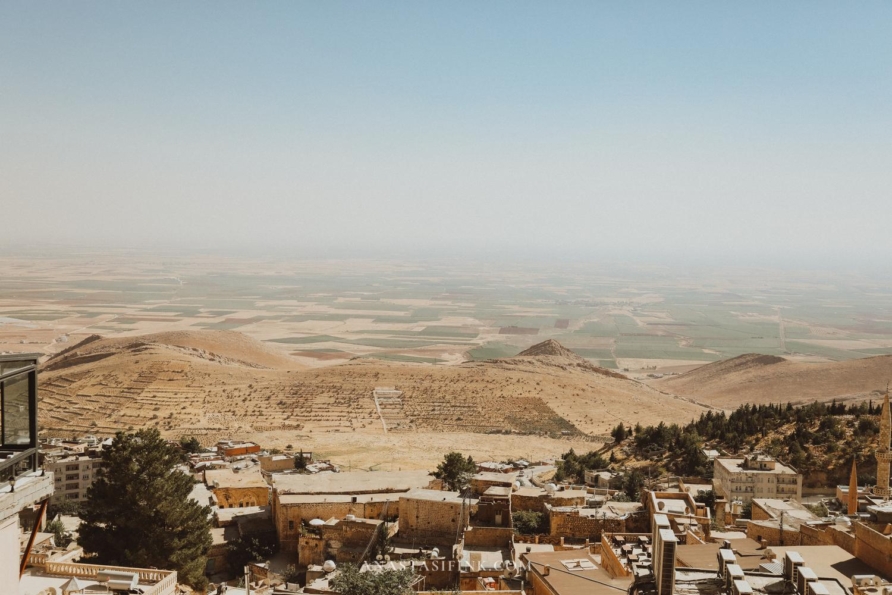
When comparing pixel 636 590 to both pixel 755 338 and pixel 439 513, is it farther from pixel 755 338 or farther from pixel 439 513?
pixel 755 338

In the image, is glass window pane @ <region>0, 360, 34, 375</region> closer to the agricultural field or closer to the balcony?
the balcony

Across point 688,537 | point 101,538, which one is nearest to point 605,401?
point 688,537

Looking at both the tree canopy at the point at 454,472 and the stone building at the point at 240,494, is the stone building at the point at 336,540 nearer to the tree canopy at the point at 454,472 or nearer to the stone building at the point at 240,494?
the stone building at the point at 240,494

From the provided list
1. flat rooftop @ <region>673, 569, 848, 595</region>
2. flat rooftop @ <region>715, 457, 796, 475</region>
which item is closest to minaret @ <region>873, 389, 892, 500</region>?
flat rooftop @ <region>715, 457, 796, 475</region>

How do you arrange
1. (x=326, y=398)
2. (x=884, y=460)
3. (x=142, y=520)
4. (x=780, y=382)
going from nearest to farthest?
(x=142, y=520)
(x=884, y=460)
(x=326, y=398)
(x=780, y=382)

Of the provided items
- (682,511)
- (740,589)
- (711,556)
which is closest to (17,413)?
(740,589)

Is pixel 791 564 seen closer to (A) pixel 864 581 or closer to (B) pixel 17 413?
(A) pixel 864 581

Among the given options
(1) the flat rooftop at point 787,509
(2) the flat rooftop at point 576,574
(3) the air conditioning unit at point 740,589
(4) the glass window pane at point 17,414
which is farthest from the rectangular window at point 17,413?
(1) the flat rooftop at point 787,509
